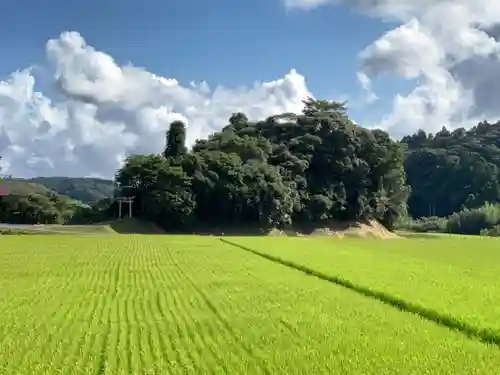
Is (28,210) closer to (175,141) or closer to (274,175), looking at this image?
(175,141)

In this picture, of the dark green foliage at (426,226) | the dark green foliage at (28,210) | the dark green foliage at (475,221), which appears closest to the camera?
the dark green foliage at (28,210)

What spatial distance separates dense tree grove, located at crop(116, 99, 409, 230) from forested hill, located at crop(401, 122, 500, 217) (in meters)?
41.8

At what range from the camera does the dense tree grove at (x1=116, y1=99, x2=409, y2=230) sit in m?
77.8

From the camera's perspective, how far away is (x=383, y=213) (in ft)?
327

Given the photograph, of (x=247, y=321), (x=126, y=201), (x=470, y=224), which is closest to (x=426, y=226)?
(x=470, y=224)

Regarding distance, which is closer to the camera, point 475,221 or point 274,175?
point 274,175

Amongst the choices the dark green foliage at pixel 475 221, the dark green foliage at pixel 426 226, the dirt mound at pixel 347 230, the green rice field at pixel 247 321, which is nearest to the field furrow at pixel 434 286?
the green rice field at pixel 247 321

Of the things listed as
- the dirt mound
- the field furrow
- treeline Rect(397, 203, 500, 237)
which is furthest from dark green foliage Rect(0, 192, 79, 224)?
the field furrow

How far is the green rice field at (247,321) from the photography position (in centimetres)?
1155

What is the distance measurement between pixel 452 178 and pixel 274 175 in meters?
70.8

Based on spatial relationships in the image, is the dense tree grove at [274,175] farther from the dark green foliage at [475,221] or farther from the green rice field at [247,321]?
the green rice field at [247,321]

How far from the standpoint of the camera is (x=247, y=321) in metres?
15.9

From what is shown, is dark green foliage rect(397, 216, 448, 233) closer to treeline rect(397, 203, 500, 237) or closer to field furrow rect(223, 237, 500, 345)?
treeline rect(397, 203, 500, 237)

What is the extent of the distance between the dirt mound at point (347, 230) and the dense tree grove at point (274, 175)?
1.04m
